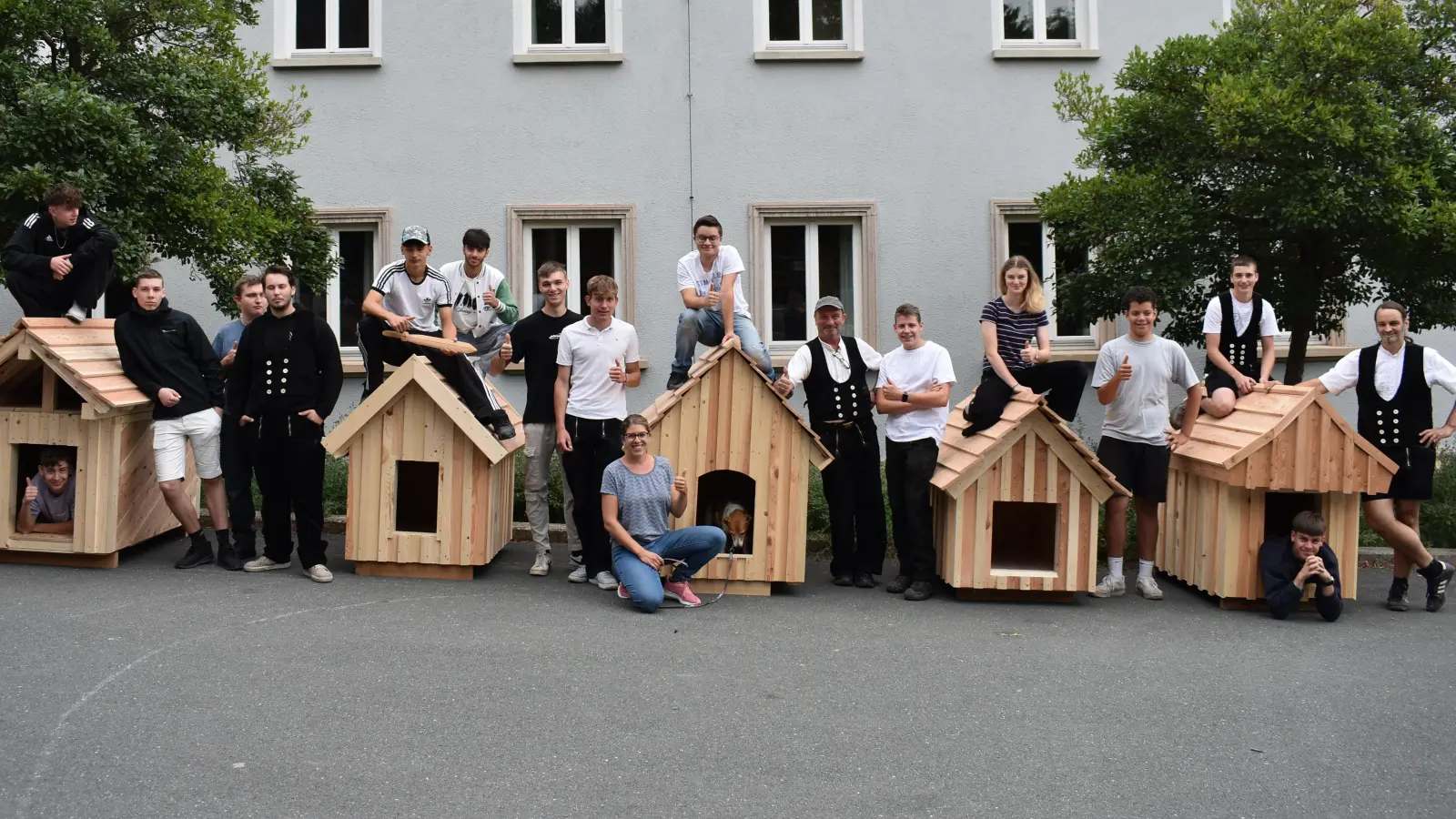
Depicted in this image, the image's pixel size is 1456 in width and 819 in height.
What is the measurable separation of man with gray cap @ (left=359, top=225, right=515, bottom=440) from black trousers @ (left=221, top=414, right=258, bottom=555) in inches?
34.1

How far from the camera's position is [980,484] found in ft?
28.1

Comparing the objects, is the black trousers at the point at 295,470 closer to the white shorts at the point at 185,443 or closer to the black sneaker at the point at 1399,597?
the white shorts at the point at 185,443

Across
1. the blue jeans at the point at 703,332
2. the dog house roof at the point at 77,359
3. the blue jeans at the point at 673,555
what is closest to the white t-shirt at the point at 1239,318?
the blue jeans at the point at 703,332

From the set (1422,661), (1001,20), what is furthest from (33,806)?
(1001,20)

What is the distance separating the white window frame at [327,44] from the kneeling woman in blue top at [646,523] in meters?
7.97

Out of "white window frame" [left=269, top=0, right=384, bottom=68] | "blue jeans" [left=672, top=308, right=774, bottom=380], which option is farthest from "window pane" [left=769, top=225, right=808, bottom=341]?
"blue jeans" [left=672, top=308, right=774, bottom=380]

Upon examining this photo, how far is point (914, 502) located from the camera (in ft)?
28.8

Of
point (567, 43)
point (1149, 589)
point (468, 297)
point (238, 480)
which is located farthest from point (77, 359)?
point (567, 43)

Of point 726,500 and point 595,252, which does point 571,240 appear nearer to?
point 595,252

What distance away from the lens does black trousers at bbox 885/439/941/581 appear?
8766 millimetres

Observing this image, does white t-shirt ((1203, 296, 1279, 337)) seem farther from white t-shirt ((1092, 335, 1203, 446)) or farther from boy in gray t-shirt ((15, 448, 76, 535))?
boy in gray t-shirt ((15, 448, 76, 535))

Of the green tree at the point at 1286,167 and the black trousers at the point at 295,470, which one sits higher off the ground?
the green tree at the point at 1286,167

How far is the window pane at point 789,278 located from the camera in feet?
48.9

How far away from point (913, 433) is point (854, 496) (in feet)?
1.84
